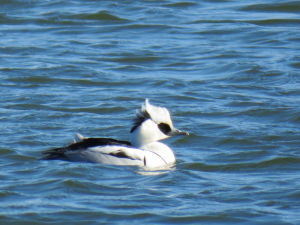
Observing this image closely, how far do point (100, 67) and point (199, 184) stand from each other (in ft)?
21.4

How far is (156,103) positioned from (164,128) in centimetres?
264

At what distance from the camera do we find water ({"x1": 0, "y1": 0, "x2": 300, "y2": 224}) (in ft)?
22.3

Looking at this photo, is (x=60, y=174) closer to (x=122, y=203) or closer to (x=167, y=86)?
(x=122, y=203)

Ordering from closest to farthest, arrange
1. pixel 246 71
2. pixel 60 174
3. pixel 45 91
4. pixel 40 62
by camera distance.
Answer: pixel 60 174, pixel 45 91, pixel 246 71, pixel 40 62

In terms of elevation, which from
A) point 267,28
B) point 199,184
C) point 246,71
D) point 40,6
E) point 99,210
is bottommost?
point 99,210

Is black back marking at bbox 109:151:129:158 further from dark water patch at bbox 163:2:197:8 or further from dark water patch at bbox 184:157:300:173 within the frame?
dark water patch at bbox 163:2:197:8

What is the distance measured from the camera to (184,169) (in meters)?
8.20

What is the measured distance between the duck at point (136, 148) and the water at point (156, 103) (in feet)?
0.52

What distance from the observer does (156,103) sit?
11.3 metres

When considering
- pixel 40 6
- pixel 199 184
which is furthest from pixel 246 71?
pixel 40 6

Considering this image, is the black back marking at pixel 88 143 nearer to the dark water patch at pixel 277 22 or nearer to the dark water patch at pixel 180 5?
the dark water patch at pixel 277 22

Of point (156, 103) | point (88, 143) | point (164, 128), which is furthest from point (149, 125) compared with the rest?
point (156, 103)

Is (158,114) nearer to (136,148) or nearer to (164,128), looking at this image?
(164,128)

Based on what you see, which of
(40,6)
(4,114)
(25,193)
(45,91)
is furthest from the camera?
(40,6)
